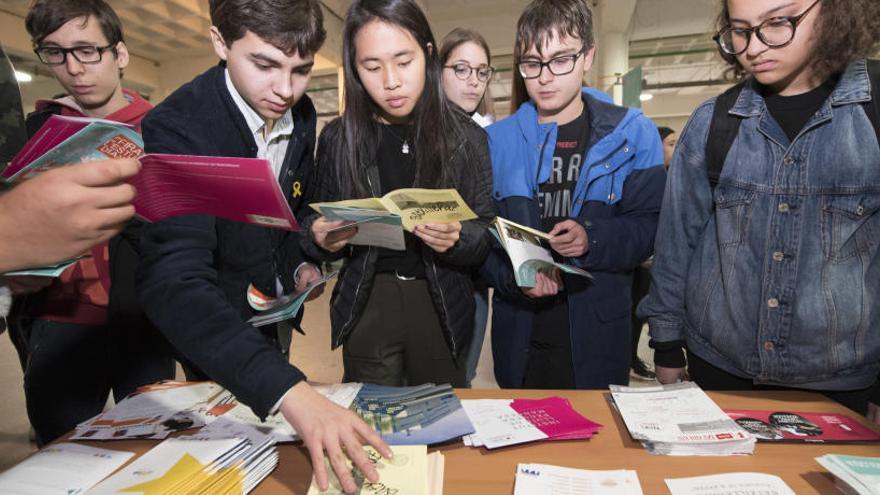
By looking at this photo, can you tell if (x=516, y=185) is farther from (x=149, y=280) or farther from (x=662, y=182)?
(x=149, y=280)

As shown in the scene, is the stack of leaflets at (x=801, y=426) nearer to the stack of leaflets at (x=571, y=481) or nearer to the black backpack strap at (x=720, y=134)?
the stack of leaflets at (x=571, y=481)

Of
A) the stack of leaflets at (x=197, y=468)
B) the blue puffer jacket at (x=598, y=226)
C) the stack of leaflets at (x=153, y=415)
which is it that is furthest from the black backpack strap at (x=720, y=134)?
the stack of leaflets at (x=153, y=415)

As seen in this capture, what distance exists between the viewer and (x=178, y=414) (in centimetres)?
104

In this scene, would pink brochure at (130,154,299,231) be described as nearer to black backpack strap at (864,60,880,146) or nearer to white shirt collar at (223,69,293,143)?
white shirt collar at (223,69,293,143)

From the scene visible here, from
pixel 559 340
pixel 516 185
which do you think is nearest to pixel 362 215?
pixel 516 185

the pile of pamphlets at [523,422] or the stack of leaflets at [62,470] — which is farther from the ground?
the pile of pamphlets at [523,422]

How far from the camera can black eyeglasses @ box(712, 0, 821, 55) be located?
3.25ft

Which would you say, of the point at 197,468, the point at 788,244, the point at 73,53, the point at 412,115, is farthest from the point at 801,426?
the point at 73,53

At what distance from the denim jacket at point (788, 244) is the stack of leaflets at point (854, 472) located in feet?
1.11

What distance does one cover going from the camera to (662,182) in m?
1.52

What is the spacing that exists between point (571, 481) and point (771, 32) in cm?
97

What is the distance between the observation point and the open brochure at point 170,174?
796 millimetres

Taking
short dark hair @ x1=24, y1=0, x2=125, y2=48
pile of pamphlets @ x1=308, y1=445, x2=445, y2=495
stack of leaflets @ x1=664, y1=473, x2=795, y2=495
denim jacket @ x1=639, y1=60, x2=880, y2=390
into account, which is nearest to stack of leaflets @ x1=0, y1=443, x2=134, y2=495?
pile of pamphlets @ x1=308, y1=445, x2=445, y2=495

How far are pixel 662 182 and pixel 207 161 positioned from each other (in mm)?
1280
